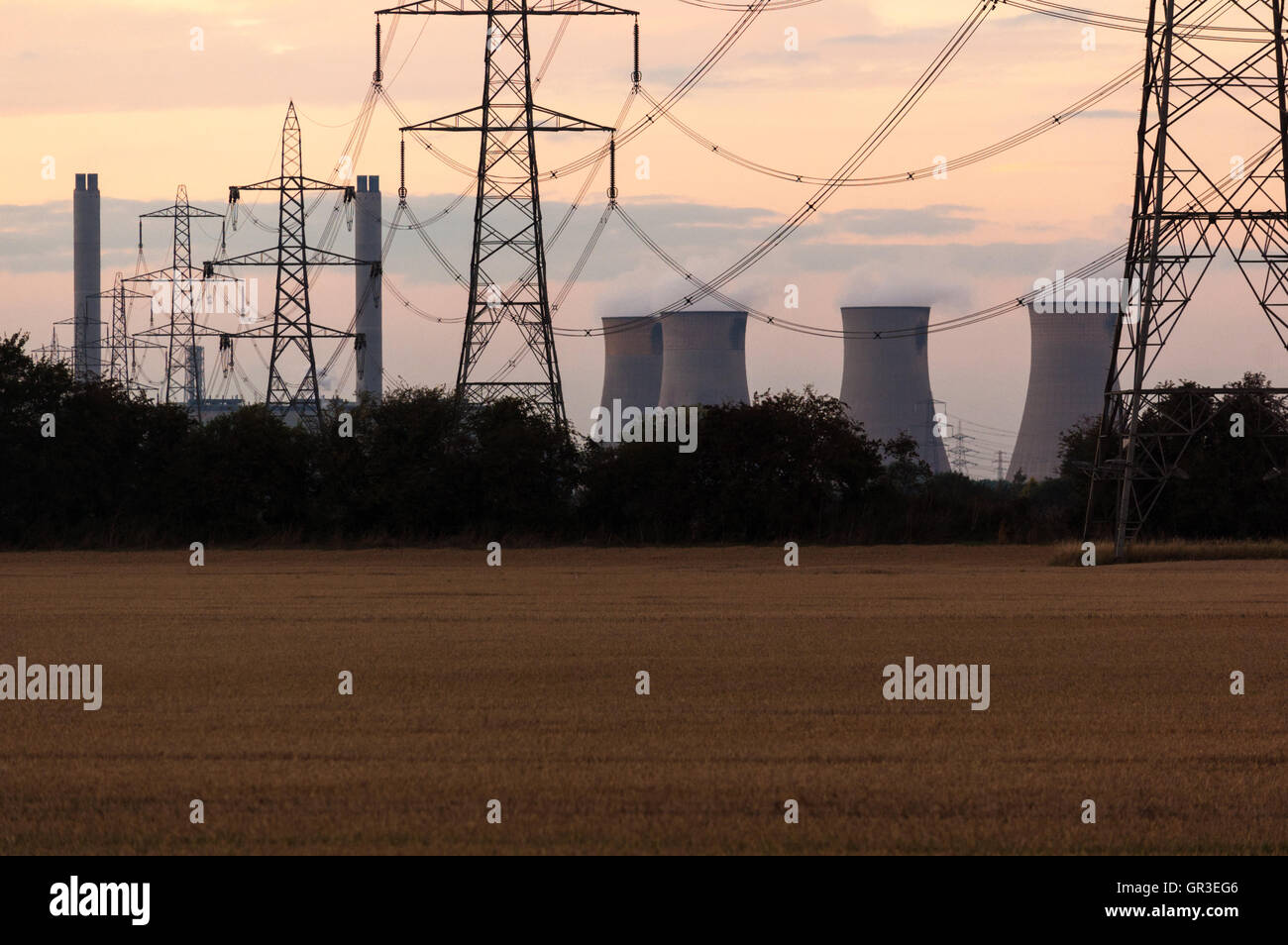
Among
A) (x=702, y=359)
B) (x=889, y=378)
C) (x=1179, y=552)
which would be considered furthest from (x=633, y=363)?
(x=1179, y=552)

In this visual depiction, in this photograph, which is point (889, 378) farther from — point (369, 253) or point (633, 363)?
point (369, 253)

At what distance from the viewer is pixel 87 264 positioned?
409 feet

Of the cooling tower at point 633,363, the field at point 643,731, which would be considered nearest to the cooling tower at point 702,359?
the cooling tower at point 633,363

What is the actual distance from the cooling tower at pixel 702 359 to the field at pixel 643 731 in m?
73.6

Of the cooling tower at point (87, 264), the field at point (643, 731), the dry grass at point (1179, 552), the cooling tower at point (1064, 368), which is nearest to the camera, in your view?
the field at point (643, 731)

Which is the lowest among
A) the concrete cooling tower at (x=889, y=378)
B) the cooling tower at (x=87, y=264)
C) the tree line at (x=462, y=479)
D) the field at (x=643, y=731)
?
the field at (x=643, y=731)

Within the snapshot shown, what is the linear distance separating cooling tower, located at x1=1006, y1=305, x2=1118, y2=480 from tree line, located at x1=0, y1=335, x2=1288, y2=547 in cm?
4303

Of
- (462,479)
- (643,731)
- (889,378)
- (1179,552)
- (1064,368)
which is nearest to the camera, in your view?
(643,731)

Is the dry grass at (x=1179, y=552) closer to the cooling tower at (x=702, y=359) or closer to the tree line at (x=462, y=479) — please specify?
the tree line at (x=462, y=479)

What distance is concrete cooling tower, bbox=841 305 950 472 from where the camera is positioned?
99.2 meters

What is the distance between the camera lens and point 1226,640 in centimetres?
2294

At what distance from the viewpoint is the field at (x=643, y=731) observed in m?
10.3

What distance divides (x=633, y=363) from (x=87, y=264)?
45444 mm

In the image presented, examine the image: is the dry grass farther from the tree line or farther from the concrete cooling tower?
the concrete cooling tower
